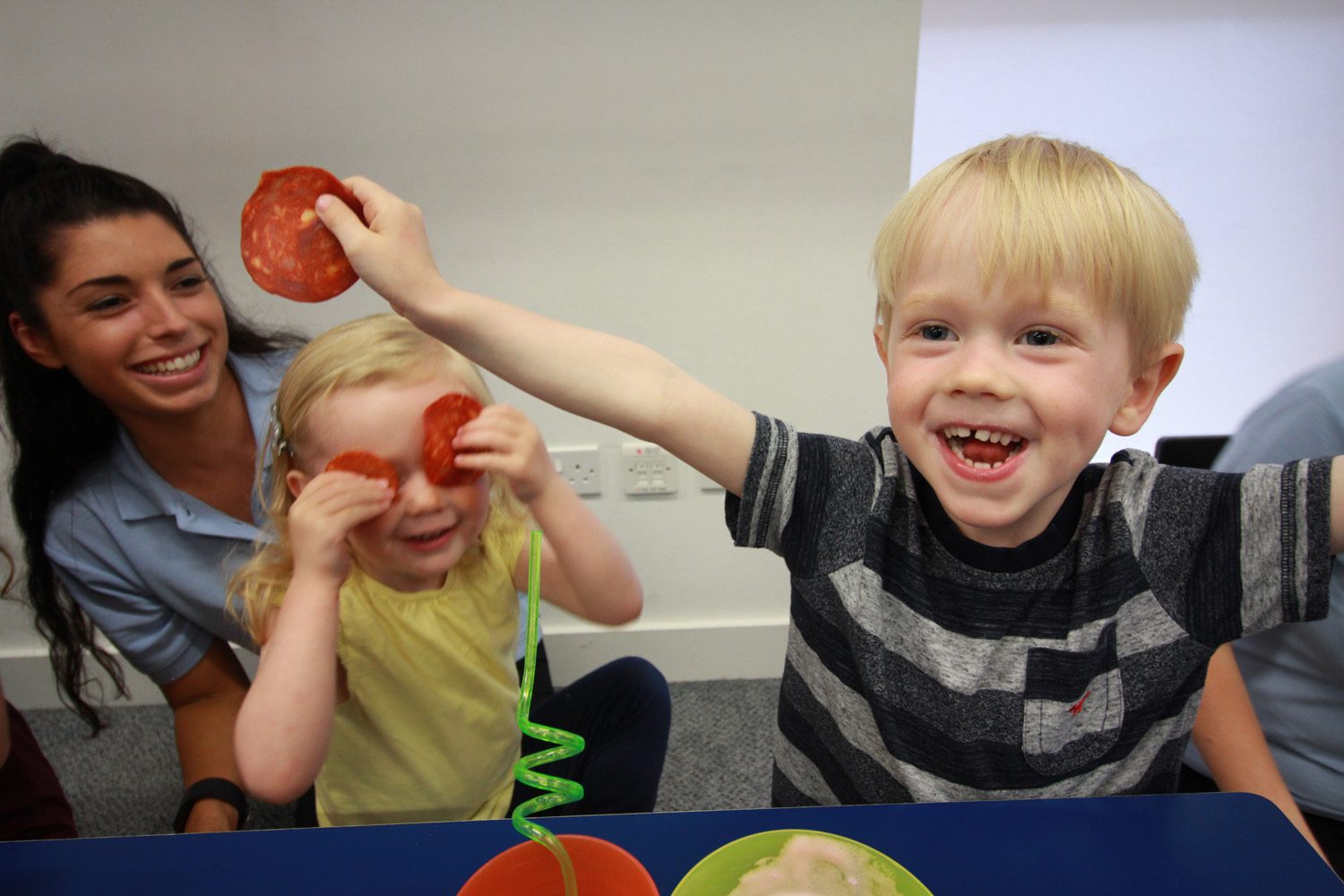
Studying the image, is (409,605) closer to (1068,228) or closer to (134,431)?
(134,431)

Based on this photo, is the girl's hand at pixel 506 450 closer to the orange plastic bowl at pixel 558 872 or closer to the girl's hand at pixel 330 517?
the girl's hand at pixel 330 517

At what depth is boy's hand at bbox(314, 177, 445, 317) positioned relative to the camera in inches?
23.4

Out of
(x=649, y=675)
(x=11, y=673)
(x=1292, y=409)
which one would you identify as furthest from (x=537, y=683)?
(x=11, y=673)

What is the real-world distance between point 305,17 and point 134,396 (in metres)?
0.82

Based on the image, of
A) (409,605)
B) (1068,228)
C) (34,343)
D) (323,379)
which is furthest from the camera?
(34,343)

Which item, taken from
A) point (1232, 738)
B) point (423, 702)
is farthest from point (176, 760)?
point (1232, 738)

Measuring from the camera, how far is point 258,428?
123 centimetres

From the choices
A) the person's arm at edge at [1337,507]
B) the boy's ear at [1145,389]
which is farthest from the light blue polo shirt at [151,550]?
the person's arm at edge at [1337,507]

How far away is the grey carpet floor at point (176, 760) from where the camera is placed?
1.60 metres

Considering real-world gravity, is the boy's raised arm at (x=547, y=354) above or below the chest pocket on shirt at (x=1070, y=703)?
above

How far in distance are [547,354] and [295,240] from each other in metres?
0.25

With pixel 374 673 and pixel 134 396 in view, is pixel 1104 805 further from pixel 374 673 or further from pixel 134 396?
pixel 134 396

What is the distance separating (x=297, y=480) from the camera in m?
0.87

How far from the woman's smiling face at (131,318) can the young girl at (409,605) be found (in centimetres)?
23
